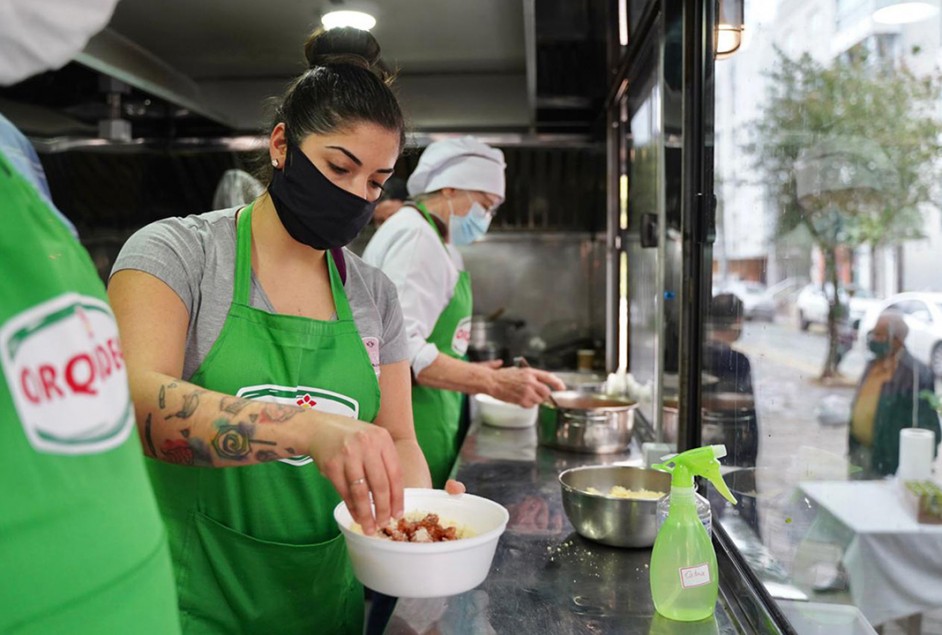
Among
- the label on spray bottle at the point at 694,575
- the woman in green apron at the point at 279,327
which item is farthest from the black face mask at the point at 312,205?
the label on spray bottle at the point at 694,575

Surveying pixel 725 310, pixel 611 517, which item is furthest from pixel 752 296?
pixel 611 517

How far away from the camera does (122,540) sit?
2.19ft

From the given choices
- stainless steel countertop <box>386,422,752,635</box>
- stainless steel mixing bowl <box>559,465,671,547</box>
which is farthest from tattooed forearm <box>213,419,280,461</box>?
stainless steel mixing bowl <box>559,465,671,547</box>

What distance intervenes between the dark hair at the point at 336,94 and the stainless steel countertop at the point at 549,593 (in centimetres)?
88

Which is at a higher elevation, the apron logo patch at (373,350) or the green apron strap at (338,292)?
the green apron strap at (338,292)

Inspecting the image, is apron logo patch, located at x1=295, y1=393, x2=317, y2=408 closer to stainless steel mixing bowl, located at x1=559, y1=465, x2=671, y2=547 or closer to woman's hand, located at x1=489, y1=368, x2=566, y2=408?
stainless steel mixing bowl, located at x1=559, y1=465, x2=671, y2=547

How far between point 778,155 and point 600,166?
11.8 feet

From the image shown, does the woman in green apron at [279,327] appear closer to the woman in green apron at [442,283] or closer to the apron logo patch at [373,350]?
the apron logo patch at [373,350]

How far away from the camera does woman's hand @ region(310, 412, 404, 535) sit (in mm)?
955

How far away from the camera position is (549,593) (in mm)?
1487

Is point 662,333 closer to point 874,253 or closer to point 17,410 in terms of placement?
point 874,253

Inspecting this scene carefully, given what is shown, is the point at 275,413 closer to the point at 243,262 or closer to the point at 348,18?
the point at 243,262

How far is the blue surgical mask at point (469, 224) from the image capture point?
114 inches

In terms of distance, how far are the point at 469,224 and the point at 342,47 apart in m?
1.39
